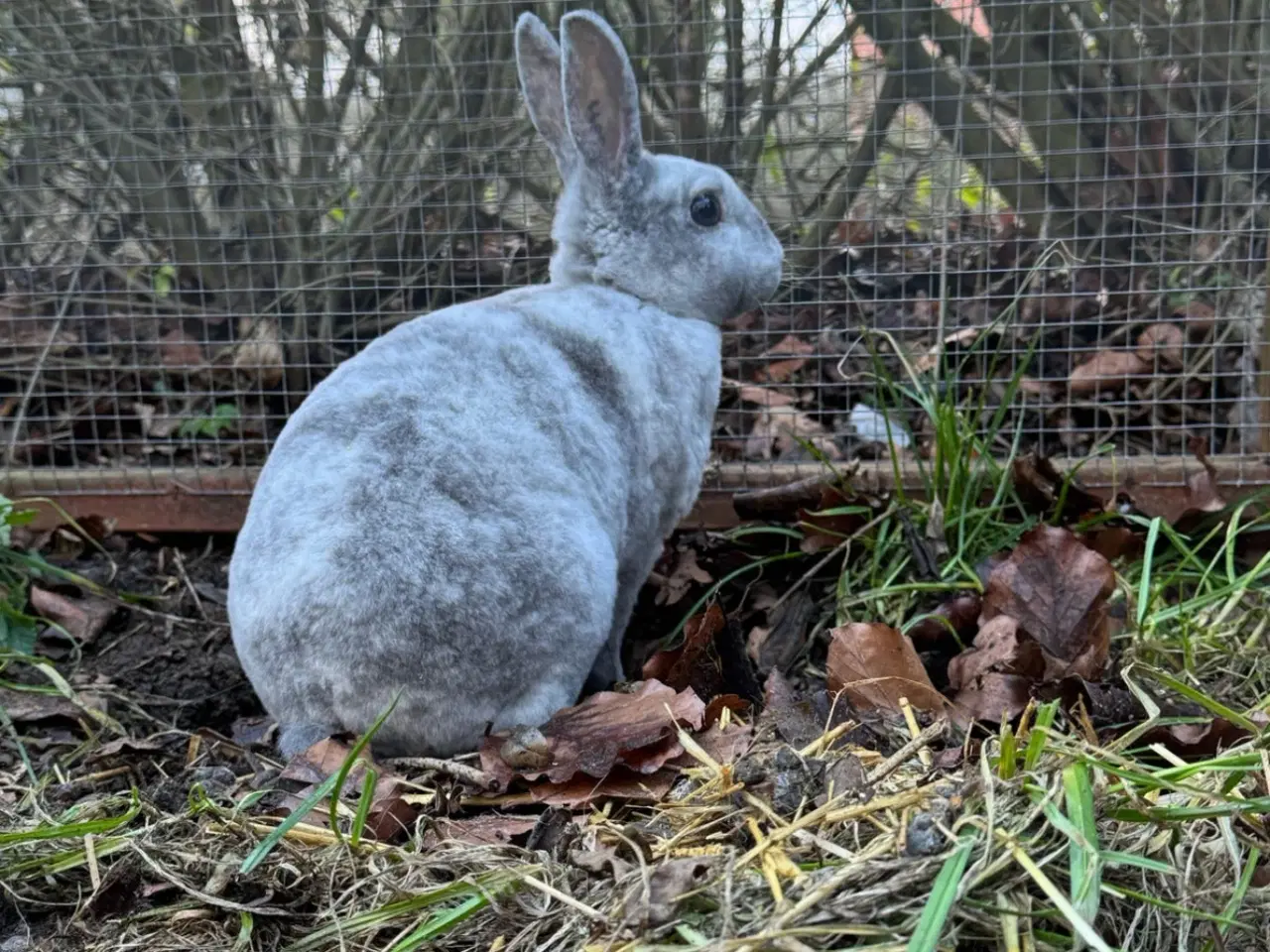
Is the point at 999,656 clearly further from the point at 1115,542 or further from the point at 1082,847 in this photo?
the point at 1082,847

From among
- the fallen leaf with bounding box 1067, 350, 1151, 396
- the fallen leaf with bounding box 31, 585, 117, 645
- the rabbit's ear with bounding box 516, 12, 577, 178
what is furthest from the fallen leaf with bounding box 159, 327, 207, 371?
→ the fallen leaf with bounding box 1067, 350, 1151, 396

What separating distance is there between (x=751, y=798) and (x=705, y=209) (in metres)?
1.47

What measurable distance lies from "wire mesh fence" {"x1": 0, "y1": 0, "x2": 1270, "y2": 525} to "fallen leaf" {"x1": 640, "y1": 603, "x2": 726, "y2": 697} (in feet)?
3.22

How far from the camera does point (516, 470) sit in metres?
2.22

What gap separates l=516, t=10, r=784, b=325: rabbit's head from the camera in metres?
2.66

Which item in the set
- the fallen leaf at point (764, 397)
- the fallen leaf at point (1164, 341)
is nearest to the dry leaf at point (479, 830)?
the fallen leaf at point (764, 397)

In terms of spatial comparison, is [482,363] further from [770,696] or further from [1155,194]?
[1155,194]

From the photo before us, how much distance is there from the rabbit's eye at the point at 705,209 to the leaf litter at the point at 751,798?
0.87 m

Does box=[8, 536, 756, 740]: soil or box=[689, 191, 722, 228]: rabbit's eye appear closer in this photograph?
box=[8, 536, 756, 740]: soil

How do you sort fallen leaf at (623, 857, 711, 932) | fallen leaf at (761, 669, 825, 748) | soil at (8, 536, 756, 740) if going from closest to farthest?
fallen leaf at (623, 857, 711, 932) < fallen leaf at (761, 669, 825, 748) < soil at (8, 536, 756, 740)

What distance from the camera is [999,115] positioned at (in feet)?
11.5

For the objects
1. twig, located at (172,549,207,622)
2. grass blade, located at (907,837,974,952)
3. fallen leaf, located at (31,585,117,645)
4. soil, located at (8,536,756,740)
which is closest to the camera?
grass blade, located at (907,837,974,952)

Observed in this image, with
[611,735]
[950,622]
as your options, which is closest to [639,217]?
[950,622]

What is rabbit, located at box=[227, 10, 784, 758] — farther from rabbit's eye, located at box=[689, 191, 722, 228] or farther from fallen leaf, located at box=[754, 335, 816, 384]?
fallen leaf, located at box=[754, 335, 816, 384]
